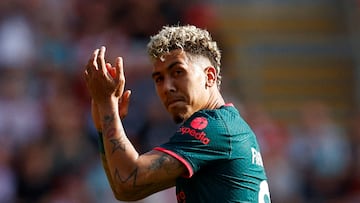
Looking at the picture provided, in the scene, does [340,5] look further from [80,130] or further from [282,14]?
[80,130]

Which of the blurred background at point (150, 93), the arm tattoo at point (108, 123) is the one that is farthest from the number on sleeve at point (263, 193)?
the blurred background at point (150, 93)

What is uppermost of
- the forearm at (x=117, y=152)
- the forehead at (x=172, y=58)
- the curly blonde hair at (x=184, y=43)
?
the curly blonde hair at (x=184, y=43)

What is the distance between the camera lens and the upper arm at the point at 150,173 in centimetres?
513

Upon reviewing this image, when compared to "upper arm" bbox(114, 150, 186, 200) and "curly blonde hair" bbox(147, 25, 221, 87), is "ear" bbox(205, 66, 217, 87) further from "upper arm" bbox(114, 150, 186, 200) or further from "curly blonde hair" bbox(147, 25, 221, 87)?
"upper arm" bbox(114, 150, 186, 200)

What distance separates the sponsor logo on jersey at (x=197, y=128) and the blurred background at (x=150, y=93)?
5324 mm

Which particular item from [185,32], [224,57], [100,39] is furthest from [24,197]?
[185,32]

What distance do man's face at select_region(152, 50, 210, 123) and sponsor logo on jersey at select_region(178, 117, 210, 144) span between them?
0.50ft

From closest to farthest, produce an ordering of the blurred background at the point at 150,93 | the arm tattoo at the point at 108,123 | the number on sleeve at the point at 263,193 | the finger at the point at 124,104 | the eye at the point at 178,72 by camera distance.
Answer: the arm tattoo at the point at 108,123
the number on sleeve at the point at 263,193
the eye at the point at 178,72
the finger at the point at 124,104
the blurred background at the point at 150,93

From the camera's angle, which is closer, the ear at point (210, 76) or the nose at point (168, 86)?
the nose at point (168, 86)

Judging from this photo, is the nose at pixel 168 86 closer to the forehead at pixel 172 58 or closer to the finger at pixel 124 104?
the forehead at pixel 172 58

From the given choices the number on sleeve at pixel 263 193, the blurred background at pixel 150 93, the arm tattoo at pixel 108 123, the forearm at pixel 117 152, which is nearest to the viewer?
the forearm at pixel 117 152

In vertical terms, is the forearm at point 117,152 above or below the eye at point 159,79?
below

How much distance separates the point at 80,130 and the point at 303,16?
511cm

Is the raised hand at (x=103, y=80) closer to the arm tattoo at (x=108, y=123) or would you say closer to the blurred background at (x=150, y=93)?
the arm tattoo at (x=108, y=123)
